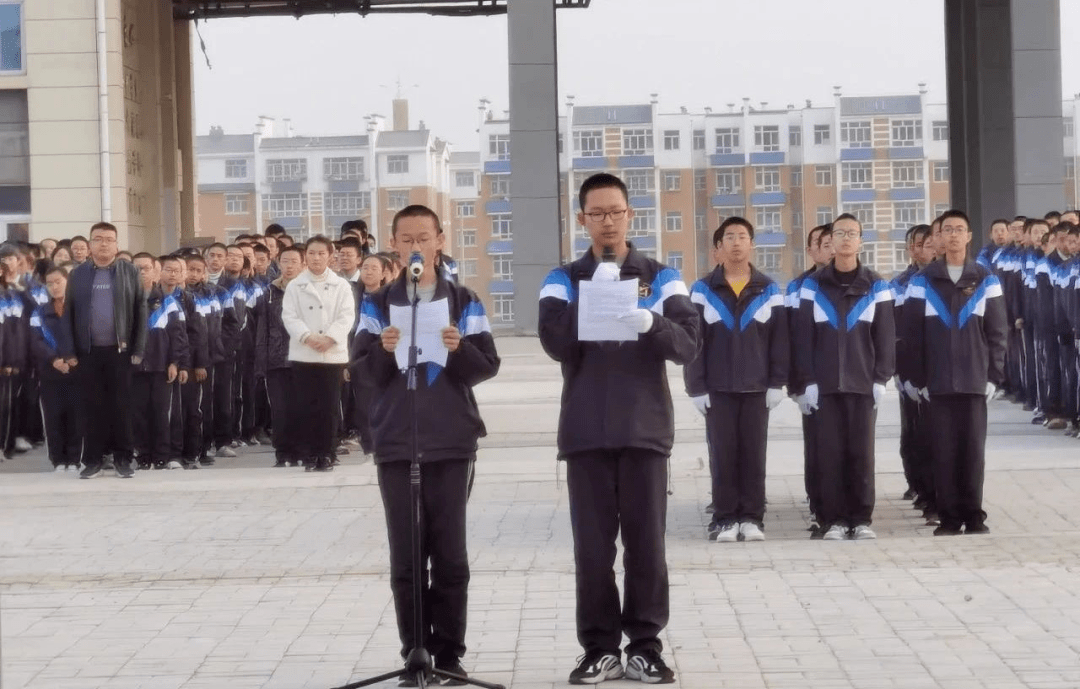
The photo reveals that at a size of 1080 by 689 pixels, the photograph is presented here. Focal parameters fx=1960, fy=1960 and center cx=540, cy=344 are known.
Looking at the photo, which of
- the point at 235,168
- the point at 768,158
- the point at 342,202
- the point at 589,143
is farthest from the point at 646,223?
the point at 235,168

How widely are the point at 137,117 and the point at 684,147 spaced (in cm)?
3265

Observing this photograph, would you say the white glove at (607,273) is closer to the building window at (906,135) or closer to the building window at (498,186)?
the building window at (498,186)

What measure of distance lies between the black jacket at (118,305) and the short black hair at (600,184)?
384 inches

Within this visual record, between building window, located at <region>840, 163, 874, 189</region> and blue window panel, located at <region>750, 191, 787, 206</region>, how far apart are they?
79.5 inches

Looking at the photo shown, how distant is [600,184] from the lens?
7.74 meters

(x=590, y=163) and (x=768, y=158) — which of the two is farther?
(x=768, y=158)

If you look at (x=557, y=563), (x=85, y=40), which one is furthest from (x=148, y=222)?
(x=557, y=563)

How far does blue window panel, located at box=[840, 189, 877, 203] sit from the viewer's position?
62750 mm

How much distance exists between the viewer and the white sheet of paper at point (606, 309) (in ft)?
24.9

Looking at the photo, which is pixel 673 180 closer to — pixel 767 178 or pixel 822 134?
pixel 767 178

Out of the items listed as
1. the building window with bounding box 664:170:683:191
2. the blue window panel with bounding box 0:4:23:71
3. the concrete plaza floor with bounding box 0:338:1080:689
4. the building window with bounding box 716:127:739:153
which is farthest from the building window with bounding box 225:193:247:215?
the concrete plaza floor with bounding box 0:338:1080:689

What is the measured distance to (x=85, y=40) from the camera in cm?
3023

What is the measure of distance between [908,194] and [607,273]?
52.6 m

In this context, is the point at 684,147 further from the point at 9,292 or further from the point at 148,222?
the point at 9,292
